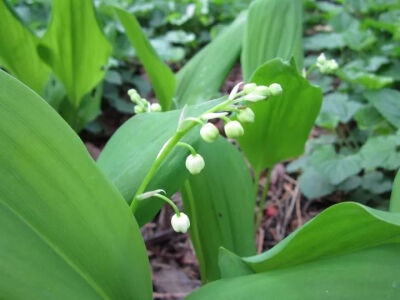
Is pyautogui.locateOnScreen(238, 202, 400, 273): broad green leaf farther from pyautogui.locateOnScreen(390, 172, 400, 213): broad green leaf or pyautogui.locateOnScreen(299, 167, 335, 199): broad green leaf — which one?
pyautogui.locateOnScreen(299, 167, 335, 199): broad green leaf

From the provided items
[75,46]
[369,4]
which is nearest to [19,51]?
[75,46]

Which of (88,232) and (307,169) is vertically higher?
(88,232)

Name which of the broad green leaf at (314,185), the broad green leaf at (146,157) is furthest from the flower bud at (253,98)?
the broad green leaf at (314,185)

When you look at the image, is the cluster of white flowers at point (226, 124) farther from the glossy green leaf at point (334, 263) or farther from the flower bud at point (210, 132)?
the glossy green leaf at point (334, 263)

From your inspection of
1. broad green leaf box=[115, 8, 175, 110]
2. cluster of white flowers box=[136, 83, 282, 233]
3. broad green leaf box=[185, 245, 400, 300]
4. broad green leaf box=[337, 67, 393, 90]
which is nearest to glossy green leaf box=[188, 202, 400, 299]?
broad green leaf box=[185, 245, 400, 300]

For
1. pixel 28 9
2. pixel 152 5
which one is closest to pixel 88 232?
pixel 28 9

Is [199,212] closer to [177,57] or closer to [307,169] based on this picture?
[307,169]

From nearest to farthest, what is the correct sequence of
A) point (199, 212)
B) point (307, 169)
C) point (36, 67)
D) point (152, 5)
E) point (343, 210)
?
point (343, 210) → point (199, 212) → point (36, 67) → point (307, 169) → point (152, 5)
